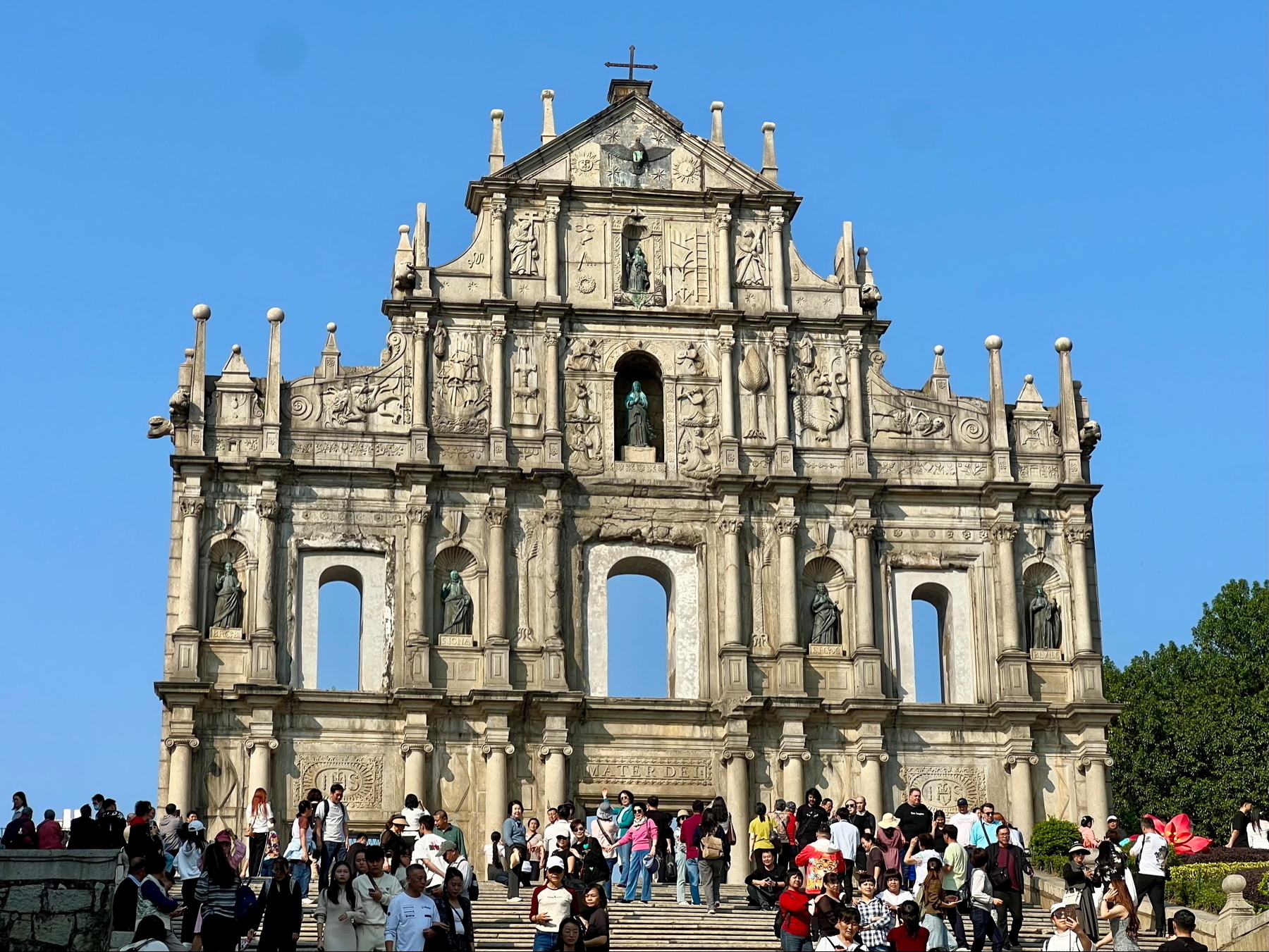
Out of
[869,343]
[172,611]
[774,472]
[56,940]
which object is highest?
[869,343]

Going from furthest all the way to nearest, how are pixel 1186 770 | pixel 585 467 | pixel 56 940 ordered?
pixel 1186 770 → pixel 585 467 → pixel 56 940

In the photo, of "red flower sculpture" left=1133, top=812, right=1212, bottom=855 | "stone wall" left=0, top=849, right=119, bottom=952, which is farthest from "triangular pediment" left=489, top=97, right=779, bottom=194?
"stone wall" left=0, top=849, right=119, bottom=952

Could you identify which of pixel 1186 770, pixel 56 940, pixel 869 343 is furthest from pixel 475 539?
pixel 1186 770

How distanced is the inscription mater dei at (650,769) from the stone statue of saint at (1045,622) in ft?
21.6

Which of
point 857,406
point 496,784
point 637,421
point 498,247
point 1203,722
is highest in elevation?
point 498,247

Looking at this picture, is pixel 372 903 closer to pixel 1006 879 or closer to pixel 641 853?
pixel 1006 879

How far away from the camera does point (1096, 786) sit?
41.1 m

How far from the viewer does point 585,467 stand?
42.3 m

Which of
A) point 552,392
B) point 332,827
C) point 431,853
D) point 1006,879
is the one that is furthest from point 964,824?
point 552,392

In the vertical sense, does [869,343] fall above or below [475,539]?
above

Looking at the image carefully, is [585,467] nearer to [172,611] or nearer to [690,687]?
[690,687]

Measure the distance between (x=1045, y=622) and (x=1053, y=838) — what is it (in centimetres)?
494

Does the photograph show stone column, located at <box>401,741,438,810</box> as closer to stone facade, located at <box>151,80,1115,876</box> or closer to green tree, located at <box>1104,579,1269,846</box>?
stone facade, located at <box>151,80,1115,876</box>

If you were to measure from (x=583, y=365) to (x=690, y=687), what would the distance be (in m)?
6.30
